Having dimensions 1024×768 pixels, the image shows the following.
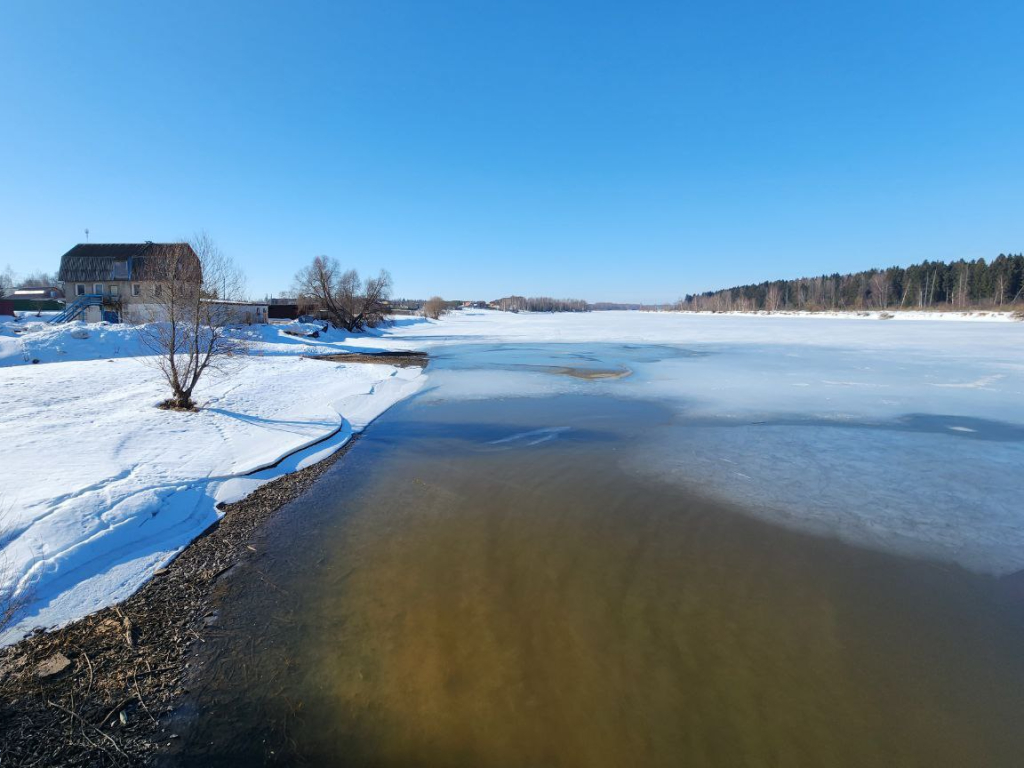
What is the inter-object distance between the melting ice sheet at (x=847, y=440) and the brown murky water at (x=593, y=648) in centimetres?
92

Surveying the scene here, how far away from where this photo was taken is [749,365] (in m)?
21.3

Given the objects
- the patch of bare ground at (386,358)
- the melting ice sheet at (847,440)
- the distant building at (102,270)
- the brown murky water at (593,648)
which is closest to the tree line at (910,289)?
the melting ice sheet at (847,440)

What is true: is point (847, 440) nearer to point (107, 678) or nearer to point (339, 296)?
point (107, 678)

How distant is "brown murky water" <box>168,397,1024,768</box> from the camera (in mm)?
3098

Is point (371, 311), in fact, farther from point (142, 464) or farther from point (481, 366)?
point (142, 464)

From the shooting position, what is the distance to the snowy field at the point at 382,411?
5.14 metres

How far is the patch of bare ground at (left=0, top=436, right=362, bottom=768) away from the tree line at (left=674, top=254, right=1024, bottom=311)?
316 ft

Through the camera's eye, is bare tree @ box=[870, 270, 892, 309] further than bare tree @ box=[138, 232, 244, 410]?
Yes

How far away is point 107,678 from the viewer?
11.4ft

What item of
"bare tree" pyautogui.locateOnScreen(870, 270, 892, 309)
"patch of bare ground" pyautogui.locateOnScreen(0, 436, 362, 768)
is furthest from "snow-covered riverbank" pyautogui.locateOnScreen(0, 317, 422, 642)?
"bare tree" pyautogui.locateOnScreen(870, 270, 892, 309)

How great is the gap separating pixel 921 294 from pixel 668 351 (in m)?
87.9

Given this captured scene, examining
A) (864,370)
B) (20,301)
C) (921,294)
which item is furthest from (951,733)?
(921,294)

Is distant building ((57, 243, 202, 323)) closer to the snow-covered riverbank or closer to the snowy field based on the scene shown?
the snowy field

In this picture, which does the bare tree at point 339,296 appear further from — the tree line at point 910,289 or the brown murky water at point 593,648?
the tree line at point 910,289
